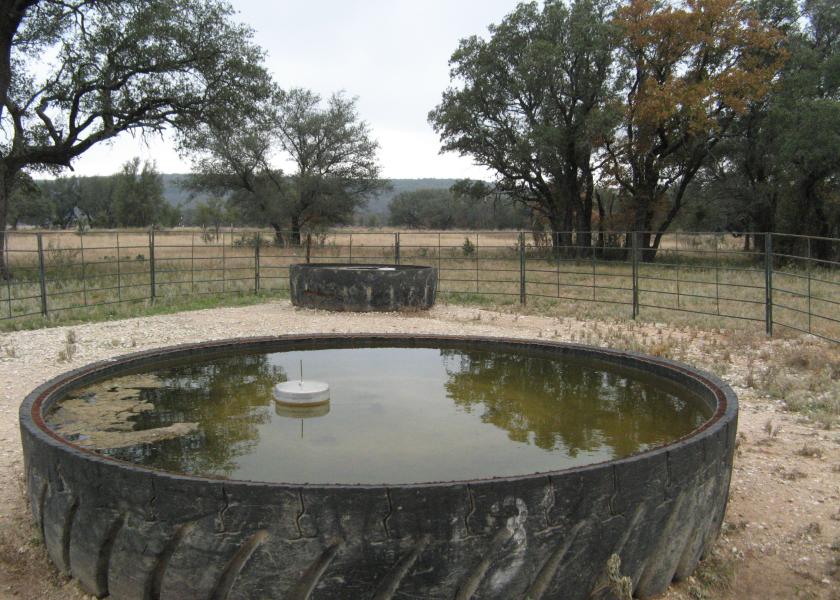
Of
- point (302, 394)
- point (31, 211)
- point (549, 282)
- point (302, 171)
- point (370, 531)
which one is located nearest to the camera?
point (370, 531)

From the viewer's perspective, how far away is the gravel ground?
3479 millimetres

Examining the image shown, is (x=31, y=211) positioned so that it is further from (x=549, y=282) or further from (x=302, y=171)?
(x=549, y=282)

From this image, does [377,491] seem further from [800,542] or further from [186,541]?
[800,542]

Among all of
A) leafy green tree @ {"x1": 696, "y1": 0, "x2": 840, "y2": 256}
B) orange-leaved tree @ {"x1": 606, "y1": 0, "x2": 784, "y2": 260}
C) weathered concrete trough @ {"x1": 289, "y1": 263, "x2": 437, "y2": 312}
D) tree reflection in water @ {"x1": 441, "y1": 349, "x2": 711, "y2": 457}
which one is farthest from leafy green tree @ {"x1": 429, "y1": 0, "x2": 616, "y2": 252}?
tree reflection in water @ {"x1": 441, "y1": 349, "x2": 711, "y2": 457}

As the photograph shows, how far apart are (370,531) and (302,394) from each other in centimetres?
200

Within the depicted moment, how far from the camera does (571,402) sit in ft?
16.2

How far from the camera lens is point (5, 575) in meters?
3.42

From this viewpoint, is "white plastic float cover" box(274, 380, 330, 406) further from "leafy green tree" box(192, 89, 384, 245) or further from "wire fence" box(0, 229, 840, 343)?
"leafy green tree" box(192, 89, 384, 245)

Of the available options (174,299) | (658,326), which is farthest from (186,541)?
(174,299)

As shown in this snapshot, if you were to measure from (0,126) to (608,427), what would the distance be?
1911cm

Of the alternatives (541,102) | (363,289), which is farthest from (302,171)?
(363,289)

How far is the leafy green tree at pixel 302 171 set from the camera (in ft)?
113

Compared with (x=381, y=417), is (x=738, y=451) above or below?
below

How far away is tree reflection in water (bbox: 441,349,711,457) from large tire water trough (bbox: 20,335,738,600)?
84 centimetres
